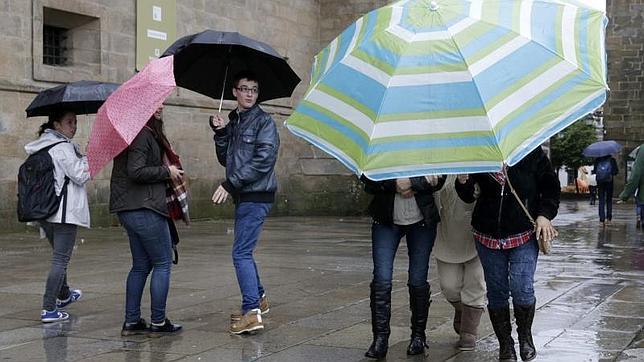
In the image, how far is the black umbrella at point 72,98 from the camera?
23.2 feet

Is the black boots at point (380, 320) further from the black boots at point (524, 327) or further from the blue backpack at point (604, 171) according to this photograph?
the blue backpack at point (604, 171)

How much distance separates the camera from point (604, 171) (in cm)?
1914

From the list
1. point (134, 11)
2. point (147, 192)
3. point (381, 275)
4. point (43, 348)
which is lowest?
point (43, 348)

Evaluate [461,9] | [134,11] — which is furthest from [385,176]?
[134,11]

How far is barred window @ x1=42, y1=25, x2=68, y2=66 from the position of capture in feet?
54.8

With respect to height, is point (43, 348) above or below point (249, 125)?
below

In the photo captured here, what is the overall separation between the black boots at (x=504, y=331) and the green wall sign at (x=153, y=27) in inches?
516

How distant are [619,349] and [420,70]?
2.57m

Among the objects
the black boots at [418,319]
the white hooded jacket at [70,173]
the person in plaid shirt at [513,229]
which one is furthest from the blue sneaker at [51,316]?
the person in plaid shirt at [513,229]

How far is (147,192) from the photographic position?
640cm

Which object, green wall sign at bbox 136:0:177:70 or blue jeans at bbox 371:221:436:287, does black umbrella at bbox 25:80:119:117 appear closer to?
blue jeans at bbox 371:221:436:287

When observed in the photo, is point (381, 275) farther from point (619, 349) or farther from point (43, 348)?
point (43, 348)

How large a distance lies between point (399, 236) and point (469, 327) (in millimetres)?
775

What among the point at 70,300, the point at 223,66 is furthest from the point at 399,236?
the point at 70,300
